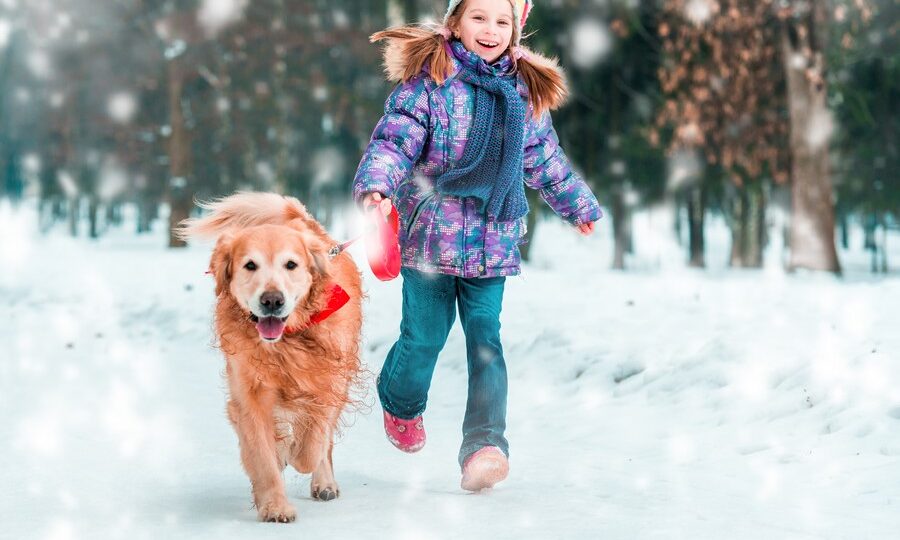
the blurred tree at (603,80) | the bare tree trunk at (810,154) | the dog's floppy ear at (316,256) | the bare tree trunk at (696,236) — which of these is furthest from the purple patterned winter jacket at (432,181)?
the bare tree trunk at (696,236)

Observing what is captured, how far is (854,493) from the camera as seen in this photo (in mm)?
4441

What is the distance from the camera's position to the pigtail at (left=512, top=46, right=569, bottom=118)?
4812mm

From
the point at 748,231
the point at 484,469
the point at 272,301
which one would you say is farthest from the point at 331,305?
the point at 748,231

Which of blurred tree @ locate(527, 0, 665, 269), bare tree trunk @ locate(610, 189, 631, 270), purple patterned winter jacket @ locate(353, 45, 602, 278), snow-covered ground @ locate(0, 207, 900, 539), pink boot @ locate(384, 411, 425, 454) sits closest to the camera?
snow-covered ground @ locate(0, 207, 900, 539)

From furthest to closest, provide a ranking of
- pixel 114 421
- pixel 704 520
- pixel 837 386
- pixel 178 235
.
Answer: pixel 114 421 < pixel 837 386 < pixel 178 235 < pixel 704 520

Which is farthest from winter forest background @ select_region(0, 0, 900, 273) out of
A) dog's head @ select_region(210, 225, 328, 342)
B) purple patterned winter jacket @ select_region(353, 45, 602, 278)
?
dog's head @ select_region(210, 225, 328, 342)

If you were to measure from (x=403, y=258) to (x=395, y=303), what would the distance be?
6.71 metres

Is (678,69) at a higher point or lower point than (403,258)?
higher

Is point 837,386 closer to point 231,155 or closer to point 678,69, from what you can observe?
point 678,69

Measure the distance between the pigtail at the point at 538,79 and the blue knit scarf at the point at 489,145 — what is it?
14cm

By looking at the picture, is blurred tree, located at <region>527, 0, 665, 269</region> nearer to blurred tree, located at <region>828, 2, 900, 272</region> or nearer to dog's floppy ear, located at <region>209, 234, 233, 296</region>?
blurred tree, located at <region>828, 2, 900, 272</region>

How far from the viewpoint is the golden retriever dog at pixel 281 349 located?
163 inches

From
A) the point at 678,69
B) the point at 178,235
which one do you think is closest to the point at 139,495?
the point at 178,235

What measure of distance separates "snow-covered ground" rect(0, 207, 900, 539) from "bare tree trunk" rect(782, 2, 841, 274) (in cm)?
442
